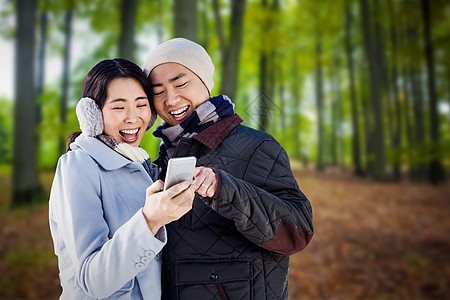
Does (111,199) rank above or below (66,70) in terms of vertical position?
below

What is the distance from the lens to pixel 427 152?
7.08 m

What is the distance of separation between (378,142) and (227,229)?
1212cm

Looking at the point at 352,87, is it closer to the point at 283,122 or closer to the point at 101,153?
the point at 283,122

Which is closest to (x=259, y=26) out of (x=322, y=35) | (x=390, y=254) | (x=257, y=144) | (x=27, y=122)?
(x=322, y=35)

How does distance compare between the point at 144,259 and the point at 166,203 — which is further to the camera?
the point at 144,259

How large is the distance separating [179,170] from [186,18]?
362cm

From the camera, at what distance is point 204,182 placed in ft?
3.64

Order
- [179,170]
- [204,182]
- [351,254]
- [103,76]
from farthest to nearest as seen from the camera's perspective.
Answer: [351,254] < [103,76] < [204,182] < [179,170]

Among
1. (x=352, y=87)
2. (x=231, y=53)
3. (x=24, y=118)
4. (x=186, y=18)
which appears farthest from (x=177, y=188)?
(x=352, y=87)

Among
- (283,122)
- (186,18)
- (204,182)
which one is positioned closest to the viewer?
(204,182)

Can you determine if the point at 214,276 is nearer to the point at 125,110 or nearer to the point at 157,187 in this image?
the point at 157,187

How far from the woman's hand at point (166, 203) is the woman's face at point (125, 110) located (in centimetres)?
45

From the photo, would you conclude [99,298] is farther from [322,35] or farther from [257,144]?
[322,35]

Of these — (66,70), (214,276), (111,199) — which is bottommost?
A: (214,276)
